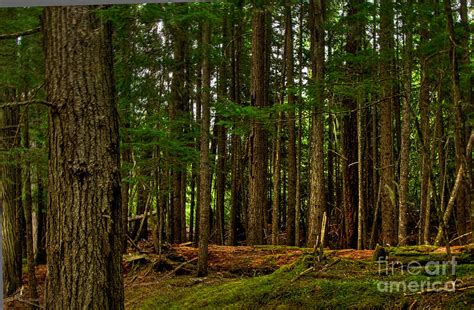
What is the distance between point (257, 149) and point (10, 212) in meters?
3.13

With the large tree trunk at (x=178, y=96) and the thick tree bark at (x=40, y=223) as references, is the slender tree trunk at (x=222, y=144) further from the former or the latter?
the thick tree bark at (x=40, y=223)

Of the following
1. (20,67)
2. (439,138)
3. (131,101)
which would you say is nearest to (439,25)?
(439,138)

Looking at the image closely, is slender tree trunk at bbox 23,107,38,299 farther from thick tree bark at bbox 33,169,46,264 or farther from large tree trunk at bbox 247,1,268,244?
large tree trunk at bbox 247,1,268,244

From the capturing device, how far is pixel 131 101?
437 cm

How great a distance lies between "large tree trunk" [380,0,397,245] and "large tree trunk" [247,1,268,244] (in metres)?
1.38

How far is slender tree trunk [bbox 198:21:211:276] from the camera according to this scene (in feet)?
16.9

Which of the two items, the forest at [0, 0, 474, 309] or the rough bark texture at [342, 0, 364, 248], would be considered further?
the rough bark texture at [342, 0, 364, 248]

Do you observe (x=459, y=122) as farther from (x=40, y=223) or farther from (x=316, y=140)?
(x=40, y=223)

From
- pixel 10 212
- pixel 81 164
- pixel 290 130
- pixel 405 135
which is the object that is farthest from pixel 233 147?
pixel 81 164

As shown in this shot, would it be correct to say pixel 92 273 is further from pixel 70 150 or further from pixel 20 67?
pixel 20 67

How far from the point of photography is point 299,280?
4.16 meters

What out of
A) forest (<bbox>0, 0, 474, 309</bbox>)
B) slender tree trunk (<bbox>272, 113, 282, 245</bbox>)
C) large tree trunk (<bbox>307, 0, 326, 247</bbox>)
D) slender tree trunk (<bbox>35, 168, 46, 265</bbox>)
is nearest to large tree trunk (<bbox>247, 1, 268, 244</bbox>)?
forest (<bbox>0, 0, 474, 309</bbox>)

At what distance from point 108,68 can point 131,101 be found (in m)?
1.24

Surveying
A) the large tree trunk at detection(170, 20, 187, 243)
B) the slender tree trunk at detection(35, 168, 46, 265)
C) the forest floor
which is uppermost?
the large tree trunk at detection(170, 20, 187, 243)
